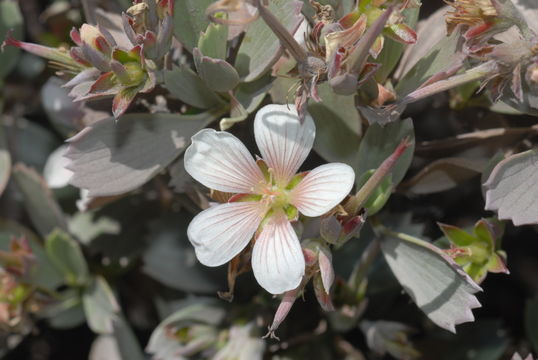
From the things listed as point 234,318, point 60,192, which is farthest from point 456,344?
point 60,192

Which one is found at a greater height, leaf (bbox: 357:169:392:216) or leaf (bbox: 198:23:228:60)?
Result: leaf (bbox: 198:23:228:60)

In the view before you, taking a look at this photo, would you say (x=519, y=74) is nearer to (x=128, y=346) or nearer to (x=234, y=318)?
(x=234, y=318)

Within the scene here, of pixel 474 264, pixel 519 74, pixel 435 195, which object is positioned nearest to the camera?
pixel 519 74

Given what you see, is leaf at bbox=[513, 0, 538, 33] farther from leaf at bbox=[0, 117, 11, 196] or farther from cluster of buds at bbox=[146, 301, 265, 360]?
leaf at bbox=[0, 117, 11, 196]

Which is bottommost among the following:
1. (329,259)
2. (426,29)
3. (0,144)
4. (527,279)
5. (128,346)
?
(527,279)

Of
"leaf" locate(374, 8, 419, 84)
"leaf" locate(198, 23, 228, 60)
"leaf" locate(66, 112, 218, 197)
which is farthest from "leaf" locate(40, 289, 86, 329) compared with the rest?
"leaf" locate(374, 8, 419, 84)

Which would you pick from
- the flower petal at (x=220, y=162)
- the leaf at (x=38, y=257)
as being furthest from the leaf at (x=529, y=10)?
the leaf at (x=38, y=257)

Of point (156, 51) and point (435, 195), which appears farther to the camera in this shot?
point (435, 195)
